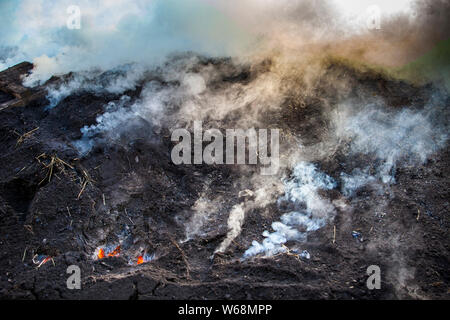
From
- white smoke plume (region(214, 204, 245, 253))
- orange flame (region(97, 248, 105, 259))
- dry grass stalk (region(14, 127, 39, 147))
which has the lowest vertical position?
orange flame (region(97, 248, 105, 259))

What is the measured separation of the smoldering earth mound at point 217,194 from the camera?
137 inches

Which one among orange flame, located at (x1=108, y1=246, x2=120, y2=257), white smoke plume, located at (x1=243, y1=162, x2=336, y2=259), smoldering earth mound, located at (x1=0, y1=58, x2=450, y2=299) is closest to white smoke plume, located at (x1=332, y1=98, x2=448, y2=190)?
smoldering earth mound, located at (x1=0, y1=58, x2=450, y2=299)

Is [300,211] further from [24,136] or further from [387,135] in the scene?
[24,136]

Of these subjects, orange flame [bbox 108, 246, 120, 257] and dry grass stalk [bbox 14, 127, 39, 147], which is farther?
dry grass stalk [bbox 14, 127, 39, 147]

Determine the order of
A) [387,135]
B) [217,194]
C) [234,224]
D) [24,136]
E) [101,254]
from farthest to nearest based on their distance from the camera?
[387,135], [24,136], [217,194], [234,224], [101,254]

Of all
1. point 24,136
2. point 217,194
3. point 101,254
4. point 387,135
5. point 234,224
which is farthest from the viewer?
point 387,135

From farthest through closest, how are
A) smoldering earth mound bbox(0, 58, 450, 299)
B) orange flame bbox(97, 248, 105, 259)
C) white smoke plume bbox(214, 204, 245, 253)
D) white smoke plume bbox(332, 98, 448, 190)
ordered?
A: white smoke plume bbox(332, 98, 448, 190)
white smoke plume bbox(214, 204, 245, 253)
orange flame bbox(97, 248, 105, 259)
smoldering earth mound bbox(0, 58, 450, 299)

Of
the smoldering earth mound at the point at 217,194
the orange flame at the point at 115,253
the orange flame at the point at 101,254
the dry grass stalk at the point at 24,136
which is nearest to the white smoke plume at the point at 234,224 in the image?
the smoldering earth mound at the point at 217,194

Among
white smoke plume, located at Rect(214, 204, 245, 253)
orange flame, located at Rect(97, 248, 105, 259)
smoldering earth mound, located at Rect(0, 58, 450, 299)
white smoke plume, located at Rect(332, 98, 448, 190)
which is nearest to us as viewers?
smoldering earth mound, located at Rect(0, 58, 450, 299)

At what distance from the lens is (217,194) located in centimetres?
448

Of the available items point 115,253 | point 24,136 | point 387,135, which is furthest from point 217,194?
point 24,136

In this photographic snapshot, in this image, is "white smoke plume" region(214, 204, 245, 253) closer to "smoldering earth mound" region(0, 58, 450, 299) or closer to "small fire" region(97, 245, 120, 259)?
"smoldering earth mound" region(0, 58, 450, 299)

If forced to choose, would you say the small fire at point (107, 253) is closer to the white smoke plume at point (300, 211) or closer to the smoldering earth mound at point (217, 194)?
the smoldering earth mound at point (217, 194)

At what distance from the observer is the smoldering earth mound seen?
3.49m
